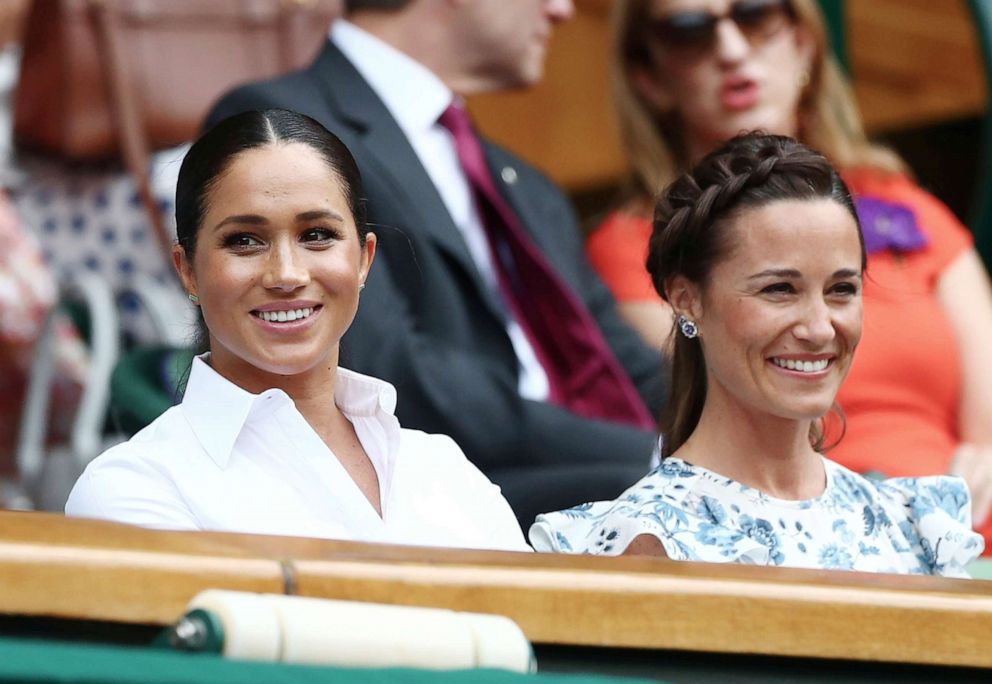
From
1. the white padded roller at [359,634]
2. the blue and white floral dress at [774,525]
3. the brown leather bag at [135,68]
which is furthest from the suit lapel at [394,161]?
the white padded roller at [359,634]

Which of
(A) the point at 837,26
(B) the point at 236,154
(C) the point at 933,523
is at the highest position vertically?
(A) the point at 837,26

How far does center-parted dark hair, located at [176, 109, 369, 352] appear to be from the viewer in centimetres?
151

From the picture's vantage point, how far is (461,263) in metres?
2.26

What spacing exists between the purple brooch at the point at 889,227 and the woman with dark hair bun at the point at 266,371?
51.5 inches

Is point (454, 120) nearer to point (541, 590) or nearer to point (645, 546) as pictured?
point (645, 546)

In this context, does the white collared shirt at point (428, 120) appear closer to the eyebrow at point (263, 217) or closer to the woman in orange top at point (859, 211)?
the woman in orange top at point (859, 211)

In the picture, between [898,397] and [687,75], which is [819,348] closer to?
[898,397]

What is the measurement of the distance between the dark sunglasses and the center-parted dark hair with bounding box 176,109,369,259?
3.93 ft

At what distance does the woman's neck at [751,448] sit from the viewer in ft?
5.57

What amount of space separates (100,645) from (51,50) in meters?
1.79

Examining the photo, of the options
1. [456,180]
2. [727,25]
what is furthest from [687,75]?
[456,180]

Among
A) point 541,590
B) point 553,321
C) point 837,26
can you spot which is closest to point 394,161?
point 553,321

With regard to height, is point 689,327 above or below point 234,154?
below

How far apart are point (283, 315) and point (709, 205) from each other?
0.44 metres
